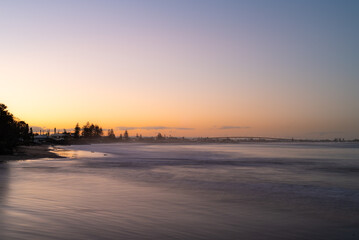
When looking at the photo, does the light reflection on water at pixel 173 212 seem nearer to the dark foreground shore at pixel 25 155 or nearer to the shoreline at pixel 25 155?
the shoreline at pixel 25 155

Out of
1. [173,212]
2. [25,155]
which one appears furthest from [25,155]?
[173,212]

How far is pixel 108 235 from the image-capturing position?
30.1 feet

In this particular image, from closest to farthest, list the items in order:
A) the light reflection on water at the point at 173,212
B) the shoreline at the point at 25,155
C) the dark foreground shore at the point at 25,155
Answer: the light reflection on water at the point at 173,212, the shoreline at the point at 25,155, the dark foreground shore at the point at 25,155

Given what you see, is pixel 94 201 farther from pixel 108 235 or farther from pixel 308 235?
pixel 308 235

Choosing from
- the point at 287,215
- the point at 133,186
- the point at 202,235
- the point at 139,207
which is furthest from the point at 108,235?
the point at 133,186

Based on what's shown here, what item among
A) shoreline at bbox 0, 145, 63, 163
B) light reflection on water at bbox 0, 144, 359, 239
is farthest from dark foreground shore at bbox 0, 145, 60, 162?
light reflection on water at bbox 0, 144, 359, 239

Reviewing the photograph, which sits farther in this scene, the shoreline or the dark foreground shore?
the dark foreground shore

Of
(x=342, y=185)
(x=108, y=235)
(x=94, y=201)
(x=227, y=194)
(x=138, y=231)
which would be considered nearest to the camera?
(x=108, y=235)

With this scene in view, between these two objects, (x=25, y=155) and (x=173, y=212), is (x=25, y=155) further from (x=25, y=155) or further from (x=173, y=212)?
(x=173, y=212)

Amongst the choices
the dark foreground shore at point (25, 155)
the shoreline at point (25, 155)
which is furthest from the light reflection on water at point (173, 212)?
the dark foreground shore at point (25, 155)

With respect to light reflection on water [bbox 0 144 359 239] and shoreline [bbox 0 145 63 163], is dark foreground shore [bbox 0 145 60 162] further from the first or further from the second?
light reflection on water [bbox 0 144 359 239]

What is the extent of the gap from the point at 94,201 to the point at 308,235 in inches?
381

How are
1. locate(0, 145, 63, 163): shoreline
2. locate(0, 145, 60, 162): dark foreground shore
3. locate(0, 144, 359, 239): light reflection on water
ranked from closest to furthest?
1. locate(0, 144, 359, 239): light reflection on water
2. locate(0, 145, 63, 163): shoreline
3. locate(0, 145, 60, 162): dark foreground shore

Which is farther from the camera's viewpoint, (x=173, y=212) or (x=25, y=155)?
(x=25, y=155)
